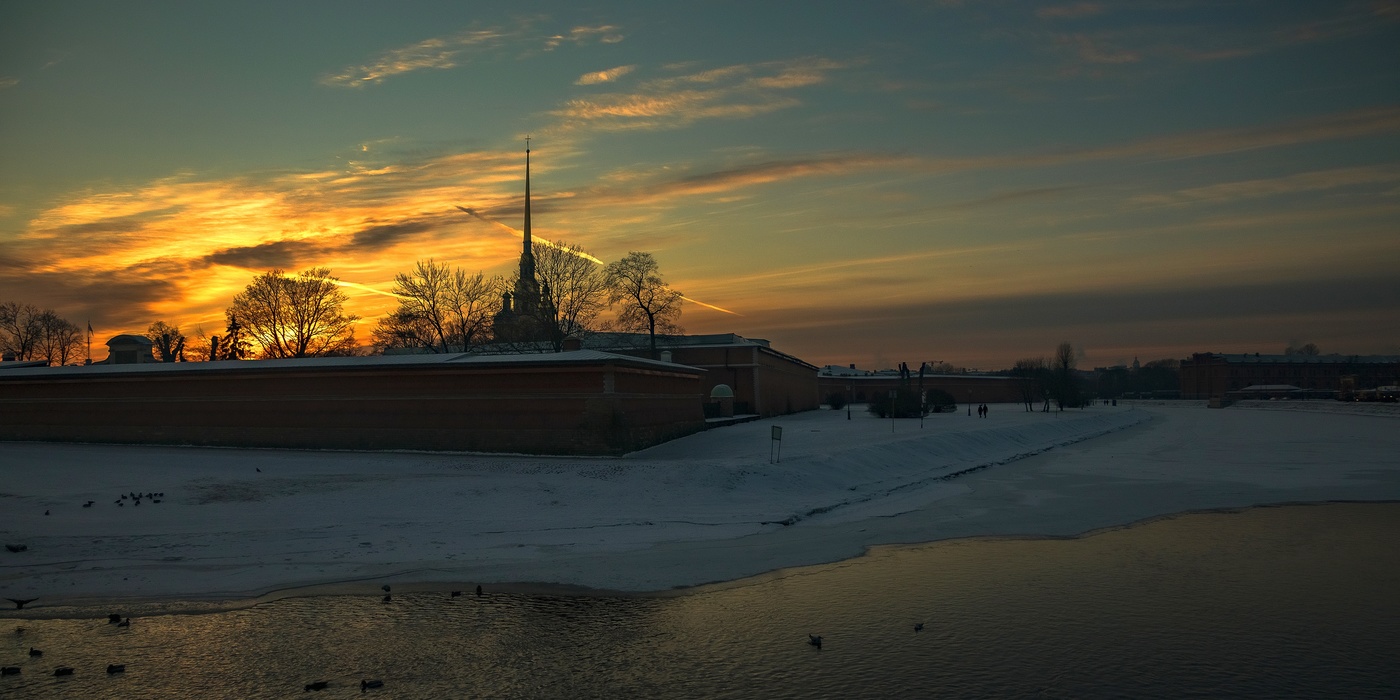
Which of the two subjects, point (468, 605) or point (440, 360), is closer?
point (468, 605)

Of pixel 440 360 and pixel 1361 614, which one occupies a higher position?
pixel 440 360

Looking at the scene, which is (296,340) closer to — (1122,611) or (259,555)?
(259,555)

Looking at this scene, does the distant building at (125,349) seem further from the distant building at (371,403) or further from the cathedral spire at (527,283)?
the cathedral spire at (527,283)

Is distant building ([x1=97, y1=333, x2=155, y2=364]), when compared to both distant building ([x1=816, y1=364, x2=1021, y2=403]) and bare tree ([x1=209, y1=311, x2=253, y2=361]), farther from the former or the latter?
distant building ([x1=816, y1=364, x2=1021, y2=403])

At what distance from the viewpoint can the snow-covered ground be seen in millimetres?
17203

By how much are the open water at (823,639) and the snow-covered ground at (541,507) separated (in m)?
1.99

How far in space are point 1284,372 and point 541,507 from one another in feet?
651

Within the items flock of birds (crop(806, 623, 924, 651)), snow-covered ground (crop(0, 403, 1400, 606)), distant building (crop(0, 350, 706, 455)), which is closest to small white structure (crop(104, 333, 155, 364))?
distant building (crop(0, 350, 706, 455))

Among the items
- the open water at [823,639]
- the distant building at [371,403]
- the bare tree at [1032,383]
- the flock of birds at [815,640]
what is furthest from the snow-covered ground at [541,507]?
the bare tree at [1032,383]

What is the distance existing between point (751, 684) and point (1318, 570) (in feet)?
39.3

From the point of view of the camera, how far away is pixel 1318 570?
16547mm

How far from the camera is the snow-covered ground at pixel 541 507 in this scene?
17.2m

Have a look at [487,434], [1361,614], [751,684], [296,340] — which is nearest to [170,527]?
[487,434]

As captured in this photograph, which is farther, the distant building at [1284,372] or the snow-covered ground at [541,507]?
the distant building at [1284,372]
